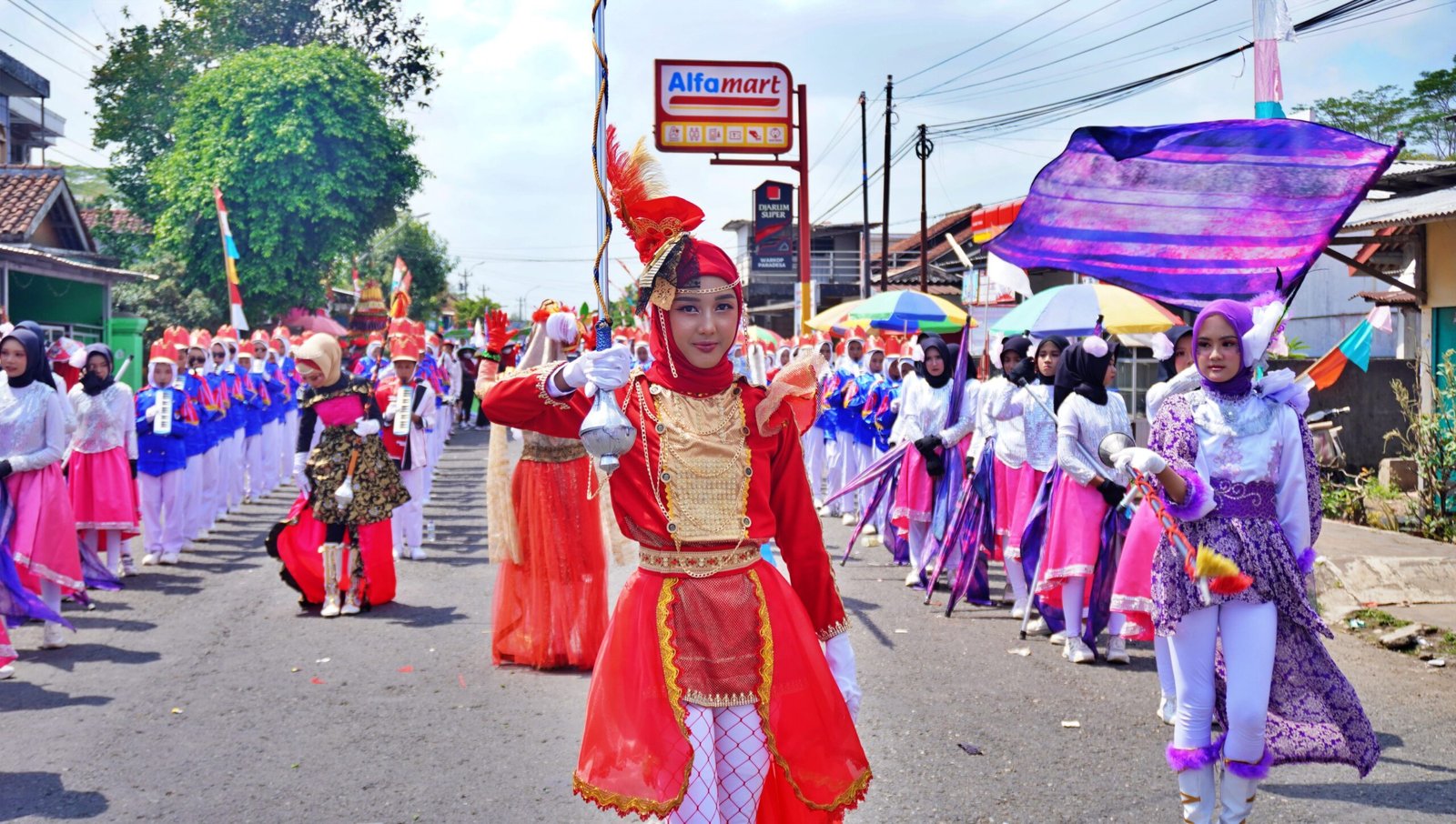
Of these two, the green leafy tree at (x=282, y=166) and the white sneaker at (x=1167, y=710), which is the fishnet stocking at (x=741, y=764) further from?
the green leafy tree at (x=282, y=166)

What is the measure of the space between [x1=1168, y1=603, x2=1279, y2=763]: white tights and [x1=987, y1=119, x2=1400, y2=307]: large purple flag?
1661mm

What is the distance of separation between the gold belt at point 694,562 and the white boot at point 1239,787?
88.9 inches

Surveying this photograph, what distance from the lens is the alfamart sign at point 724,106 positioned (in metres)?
18.9

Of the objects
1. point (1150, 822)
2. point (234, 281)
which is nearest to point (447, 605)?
point (1150, 822)

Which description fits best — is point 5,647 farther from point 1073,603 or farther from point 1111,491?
point 1111,491

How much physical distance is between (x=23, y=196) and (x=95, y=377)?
1957cm

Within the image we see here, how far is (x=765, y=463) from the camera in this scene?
11.1ft

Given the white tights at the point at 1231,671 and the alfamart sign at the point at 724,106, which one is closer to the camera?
the white tights at the point at 1231,671

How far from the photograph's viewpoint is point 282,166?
28938 mm

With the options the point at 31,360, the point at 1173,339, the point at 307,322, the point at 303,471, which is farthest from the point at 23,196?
the point at 1173,339

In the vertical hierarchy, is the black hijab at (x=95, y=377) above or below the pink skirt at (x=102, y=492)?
above

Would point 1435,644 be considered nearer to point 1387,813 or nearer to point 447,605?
point 1387,813

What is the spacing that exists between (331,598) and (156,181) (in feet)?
89.7

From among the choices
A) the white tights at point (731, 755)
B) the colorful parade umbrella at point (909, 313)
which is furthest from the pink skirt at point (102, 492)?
the colorful parade umbrella at point (909, 313)
